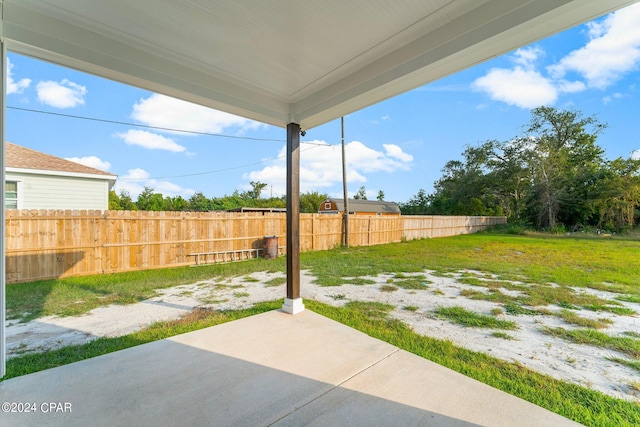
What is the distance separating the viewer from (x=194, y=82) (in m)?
2.35

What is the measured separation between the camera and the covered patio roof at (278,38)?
149 cm

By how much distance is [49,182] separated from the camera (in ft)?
21.8

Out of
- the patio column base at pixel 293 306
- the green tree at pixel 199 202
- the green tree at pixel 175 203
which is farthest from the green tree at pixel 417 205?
the patio column base at pixel 293 306

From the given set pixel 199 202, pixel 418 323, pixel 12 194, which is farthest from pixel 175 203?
pixel 418 323

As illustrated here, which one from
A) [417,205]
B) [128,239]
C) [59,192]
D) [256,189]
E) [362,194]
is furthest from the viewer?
[362,194]

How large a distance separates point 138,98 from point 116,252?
644cm

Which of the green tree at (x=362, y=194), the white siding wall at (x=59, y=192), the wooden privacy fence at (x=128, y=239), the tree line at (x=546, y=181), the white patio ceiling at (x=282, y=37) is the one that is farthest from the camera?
A: the green tree at (x=362, y=194)

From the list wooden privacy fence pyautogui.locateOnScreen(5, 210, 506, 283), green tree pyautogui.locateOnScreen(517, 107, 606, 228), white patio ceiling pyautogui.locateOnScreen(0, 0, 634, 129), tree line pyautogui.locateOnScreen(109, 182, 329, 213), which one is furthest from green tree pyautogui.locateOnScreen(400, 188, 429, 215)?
white patio ceiling pyautogui.locateOnScreen(0, 0, 634, 129)

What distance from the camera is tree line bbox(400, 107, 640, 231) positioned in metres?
8.83

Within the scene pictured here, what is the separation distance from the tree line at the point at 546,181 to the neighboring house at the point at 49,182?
1517 cm

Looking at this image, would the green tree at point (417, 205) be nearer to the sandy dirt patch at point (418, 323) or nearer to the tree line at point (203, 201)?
the tree line at point (203, 201)

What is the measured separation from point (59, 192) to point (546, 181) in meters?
21.2

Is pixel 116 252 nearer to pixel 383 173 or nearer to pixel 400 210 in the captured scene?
pixel 400 210

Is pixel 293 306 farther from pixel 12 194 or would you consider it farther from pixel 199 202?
pixel 199 202
